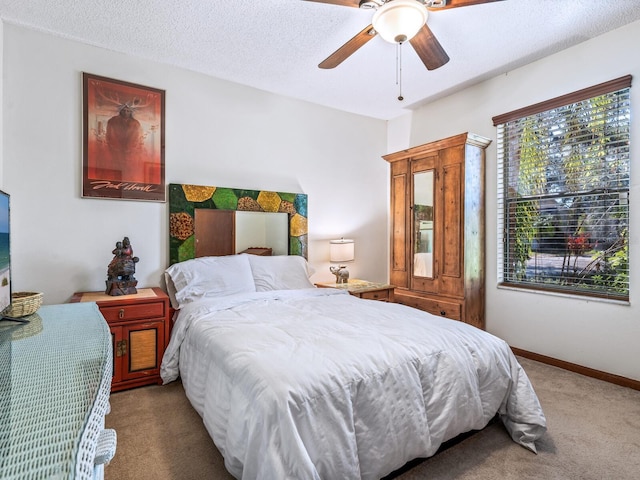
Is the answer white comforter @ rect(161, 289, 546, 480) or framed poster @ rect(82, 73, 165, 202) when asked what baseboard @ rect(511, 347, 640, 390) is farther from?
framed poster @ rect(82, 73, 165, 202)

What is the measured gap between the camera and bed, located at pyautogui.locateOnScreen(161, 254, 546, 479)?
4.28 feet

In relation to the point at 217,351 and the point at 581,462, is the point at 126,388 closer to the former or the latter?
the point at 217,351

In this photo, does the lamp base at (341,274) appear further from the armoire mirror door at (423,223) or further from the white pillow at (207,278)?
the white pillow at (207,278)

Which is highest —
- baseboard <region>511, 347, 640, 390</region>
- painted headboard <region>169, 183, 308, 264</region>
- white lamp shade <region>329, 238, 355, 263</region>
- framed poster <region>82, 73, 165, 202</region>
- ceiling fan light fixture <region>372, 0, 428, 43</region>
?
ceiling fan light fixture <region>372, 0, 428, 43</region>

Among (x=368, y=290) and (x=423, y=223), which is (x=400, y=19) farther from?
(x=368, y=290)

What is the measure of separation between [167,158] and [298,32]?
1.61 m

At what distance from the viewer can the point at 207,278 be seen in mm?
2895

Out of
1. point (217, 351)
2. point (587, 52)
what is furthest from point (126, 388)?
point (587, 52)

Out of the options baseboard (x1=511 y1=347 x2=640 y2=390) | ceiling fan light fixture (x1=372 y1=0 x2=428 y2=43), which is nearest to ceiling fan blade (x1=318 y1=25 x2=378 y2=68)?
ceiling fan light fixture (x1=372 y1=0 x2=428 y2=43)

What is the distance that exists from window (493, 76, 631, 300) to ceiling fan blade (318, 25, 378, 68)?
2.02 metres

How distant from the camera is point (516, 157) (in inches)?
133

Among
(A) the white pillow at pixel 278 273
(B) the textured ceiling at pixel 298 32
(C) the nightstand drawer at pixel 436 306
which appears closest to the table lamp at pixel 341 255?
(A) the white pillow at pixel 278 273

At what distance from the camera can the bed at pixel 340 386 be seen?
1304mm

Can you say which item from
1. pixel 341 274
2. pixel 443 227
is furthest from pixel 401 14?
pixel 341 274
